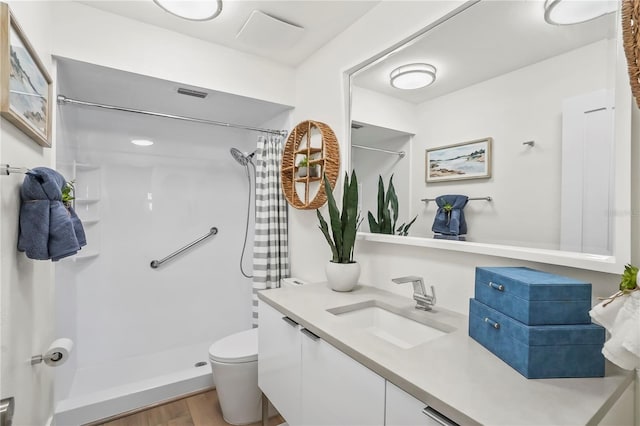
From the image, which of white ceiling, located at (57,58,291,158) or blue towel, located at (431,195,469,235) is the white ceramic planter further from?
white ceiling, located at (57,58,291,158)

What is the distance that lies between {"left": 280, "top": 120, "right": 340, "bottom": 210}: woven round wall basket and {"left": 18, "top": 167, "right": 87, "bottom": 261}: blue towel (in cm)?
128

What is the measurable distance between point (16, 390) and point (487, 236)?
173 cm

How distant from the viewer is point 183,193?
287 centimetres

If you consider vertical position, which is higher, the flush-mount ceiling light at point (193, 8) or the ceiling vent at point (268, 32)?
the ceiling vent at point (268, 32)

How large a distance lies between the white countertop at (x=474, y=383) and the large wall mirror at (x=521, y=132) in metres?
0.36

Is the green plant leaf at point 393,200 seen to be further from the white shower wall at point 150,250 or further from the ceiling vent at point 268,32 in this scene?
the white shower wall at point 150,250

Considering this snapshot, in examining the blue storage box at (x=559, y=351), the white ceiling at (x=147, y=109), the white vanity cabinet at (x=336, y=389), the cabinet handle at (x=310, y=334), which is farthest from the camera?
the white ceiling at (x=147, y=109)

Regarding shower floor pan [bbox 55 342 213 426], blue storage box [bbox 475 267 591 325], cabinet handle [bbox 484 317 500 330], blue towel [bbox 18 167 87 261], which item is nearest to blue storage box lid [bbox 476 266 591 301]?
blue storage box [bbox 475 267 591 325]

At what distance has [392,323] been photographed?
1374 mm

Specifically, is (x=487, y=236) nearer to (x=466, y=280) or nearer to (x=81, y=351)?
(x=466, y=280)

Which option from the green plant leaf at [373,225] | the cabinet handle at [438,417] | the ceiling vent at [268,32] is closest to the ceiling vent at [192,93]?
the ceiling vent at [268,32]

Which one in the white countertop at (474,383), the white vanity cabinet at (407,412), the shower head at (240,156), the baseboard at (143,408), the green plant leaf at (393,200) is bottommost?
the baseboard at (143,408)

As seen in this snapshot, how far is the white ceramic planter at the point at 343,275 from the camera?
1561 mm

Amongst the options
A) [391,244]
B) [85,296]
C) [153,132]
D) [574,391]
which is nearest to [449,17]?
[391,244]
